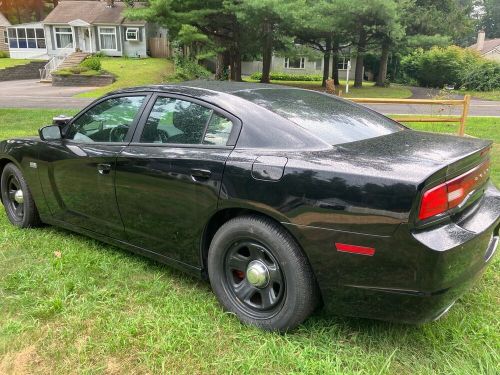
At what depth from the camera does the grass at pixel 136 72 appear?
2644 cm

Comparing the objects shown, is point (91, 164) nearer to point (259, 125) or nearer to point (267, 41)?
point (259, 125)

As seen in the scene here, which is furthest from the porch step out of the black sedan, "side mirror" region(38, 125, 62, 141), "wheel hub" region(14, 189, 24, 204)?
the black sedan

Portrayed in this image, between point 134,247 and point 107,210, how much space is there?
36cm

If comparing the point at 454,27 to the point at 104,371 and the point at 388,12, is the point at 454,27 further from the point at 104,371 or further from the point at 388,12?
the point at 104,371

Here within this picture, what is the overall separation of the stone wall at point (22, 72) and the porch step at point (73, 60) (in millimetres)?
2839

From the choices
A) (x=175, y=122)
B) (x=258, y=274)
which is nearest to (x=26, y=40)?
(x=175, y=122)

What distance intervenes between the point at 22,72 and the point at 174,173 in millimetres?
36828

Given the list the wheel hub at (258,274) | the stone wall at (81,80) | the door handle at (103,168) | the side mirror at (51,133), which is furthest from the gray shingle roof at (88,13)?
the wheel hub at (258,274)

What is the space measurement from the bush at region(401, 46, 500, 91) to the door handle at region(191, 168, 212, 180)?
3178 cm

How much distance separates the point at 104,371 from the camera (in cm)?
237

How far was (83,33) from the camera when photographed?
39406 mm

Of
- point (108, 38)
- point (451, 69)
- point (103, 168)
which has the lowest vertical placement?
point (451, 69)

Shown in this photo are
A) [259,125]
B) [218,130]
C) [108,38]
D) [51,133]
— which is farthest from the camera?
[108,38]

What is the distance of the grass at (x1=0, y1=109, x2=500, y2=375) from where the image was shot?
2.39m
